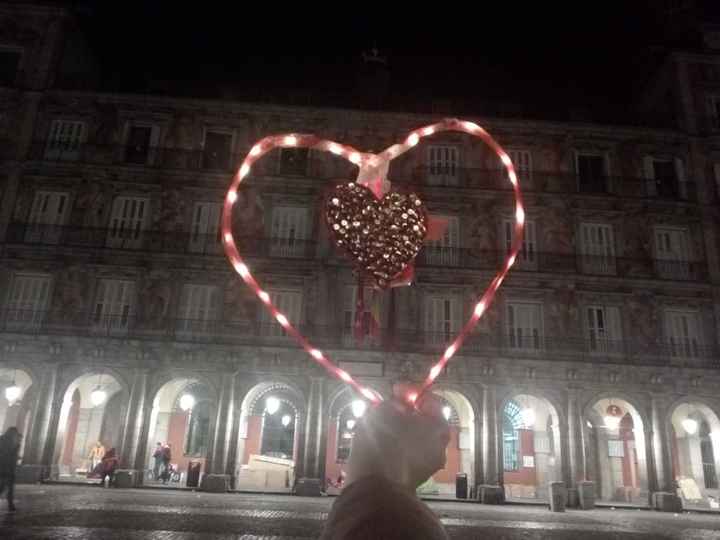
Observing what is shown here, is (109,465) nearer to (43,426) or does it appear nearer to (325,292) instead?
(43,426)

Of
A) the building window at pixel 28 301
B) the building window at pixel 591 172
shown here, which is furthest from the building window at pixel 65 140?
the building window at pixel 591 172

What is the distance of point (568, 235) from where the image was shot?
21.7 m

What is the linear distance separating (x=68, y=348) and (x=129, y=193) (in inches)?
242

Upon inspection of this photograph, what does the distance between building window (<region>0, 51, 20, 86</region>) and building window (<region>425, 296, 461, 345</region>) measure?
1855 centimetres

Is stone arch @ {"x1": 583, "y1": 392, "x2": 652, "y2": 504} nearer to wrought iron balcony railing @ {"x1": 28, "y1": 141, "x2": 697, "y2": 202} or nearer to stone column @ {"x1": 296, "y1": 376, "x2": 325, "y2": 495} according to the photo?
wrought iron balcony railing @ {"x1": 28, "y1": 141, "x2": 697, "y2": 202}

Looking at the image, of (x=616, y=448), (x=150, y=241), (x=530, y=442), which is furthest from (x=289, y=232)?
(x=616, y=448)

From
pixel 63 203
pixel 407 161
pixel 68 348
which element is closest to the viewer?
pixel 68 348

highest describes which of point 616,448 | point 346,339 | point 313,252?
point 313,252

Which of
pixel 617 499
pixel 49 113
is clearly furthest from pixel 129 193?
pixel 617 499

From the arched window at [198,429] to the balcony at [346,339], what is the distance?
4.47 meters

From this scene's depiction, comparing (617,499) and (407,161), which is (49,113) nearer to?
(407,161)

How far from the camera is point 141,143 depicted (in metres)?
22.4

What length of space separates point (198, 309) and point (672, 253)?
59.0ft

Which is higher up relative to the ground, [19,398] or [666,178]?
[666,178]
